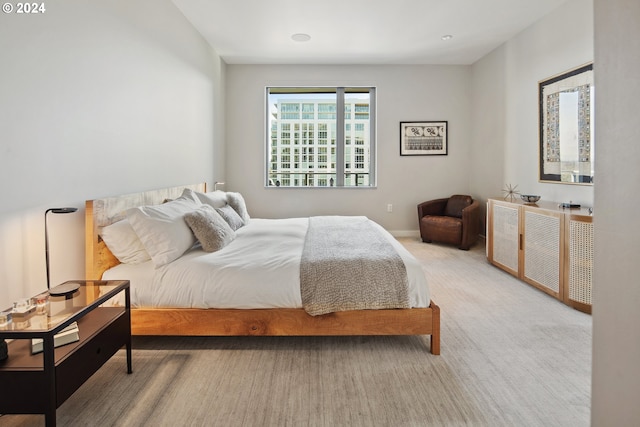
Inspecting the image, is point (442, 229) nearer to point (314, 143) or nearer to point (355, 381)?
point (314, 143)

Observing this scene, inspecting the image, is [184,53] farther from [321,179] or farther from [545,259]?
[545,259]

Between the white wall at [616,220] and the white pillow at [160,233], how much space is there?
88.2 inches

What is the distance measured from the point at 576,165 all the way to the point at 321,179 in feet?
12.0

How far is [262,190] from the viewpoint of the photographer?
20.4 feet

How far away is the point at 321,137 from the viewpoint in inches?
252

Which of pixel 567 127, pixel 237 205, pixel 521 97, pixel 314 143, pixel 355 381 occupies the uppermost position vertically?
pixel 521 97

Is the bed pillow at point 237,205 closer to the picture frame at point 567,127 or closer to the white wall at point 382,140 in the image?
the white wall at point 382,140

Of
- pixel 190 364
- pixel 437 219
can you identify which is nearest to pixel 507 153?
pixel 437 219

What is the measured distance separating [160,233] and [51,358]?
1153 millimetres

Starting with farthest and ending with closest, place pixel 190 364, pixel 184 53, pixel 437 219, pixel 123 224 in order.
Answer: pixel 437 219
pixel 184 53
pixel 123 224
pixel 190 364

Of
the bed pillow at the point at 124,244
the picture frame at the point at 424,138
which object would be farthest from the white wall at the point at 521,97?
the bed pillow at the point at 124,244

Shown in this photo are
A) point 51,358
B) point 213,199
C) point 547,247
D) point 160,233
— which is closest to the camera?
point 51,358

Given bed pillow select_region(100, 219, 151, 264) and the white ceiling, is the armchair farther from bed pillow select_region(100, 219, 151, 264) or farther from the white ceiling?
bed pillow select_region(100, 219, 151, 264)

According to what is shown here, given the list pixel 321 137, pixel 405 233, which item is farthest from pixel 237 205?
pixel 405 233
